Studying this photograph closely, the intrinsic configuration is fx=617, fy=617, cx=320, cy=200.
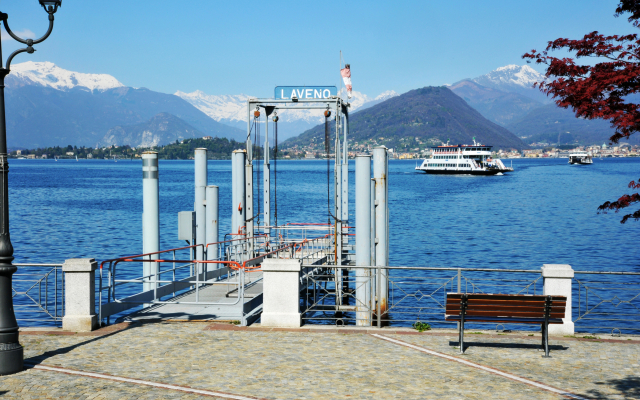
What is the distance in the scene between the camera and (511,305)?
1007cm

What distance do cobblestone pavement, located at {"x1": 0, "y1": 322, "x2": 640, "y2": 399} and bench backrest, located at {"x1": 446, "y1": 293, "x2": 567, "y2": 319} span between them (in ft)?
2.22

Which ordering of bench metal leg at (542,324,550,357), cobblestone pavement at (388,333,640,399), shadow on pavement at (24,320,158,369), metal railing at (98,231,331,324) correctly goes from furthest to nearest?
metal railing at (98,231,331,324), bench metal leg at (542,324,550,357), shadow on pavement at (24,320,158,369), cobblestone pavement at (388,333,640,399)

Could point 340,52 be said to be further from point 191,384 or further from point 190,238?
point 191,384

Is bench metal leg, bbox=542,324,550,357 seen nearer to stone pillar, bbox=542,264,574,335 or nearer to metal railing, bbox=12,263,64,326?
stone pillar, bbox=542,264,574,335

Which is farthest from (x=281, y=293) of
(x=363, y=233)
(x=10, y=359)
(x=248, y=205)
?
(x=248, y=205)

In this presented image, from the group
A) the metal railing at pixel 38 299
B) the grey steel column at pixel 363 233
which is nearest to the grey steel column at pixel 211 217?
the metal railing at pixel 38 299

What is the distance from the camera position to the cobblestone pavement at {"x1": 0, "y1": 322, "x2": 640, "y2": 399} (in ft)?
26.6

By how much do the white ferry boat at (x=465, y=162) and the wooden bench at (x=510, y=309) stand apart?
155609 mm

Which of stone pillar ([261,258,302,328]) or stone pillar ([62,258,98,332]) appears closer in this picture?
stone pillar ([62,258,98,332])

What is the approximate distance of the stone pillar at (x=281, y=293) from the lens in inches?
465

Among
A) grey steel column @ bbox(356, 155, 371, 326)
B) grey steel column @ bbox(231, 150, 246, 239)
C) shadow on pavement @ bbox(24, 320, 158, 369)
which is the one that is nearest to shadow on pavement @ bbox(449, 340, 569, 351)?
grey steel column @ bbox(356, 155, 371, 326)

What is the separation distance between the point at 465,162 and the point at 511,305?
160 m

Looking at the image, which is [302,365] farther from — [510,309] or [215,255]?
[215,255]

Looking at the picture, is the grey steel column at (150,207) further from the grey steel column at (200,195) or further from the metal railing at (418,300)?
the metal railing at (418,300)
